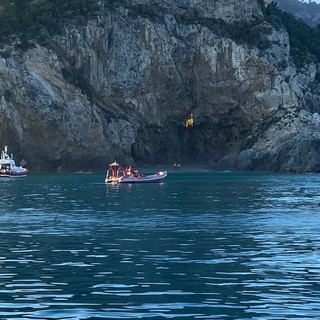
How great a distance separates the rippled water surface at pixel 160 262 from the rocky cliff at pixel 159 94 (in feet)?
271

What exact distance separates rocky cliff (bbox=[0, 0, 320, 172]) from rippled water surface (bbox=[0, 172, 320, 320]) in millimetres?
82666

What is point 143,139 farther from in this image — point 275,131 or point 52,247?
point 52,247

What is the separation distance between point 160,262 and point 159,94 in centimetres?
12832

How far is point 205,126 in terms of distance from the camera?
16462cm

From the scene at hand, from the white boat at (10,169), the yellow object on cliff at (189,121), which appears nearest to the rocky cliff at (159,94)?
the yellow object on cliff at (189,121)

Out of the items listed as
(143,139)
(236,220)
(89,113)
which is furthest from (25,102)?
(236,220)

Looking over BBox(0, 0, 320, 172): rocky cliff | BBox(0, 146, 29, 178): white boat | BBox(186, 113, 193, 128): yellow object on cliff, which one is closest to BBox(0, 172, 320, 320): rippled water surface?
BBox(0, 146, 29, 178): white boat

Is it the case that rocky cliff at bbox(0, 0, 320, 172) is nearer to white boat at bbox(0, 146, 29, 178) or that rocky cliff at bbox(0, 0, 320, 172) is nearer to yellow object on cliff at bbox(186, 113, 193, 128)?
yellow object on cliff at bbox(186, 113, 193, 128)

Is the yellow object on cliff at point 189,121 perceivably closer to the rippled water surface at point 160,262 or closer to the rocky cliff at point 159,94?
the rocky cliff at point 159,94

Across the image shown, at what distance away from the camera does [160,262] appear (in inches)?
1257

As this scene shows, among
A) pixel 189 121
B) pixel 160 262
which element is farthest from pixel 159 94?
pixel 160 262

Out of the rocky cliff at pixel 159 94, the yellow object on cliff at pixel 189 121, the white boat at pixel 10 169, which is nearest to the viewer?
the white boat at pixel 10 169

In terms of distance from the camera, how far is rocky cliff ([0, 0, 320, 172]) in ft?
467

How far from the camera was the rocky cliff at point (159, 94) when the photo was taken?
5605 inches
